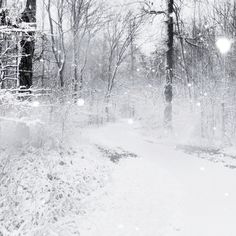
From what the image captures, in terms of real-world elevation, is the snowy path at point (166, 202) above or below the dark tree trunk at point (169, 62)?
below

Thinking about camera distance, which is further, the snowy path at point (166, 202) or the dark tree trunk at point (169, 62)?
the dark tree trunk at point (169, 62)

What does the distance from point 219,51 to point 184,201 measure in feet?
51.9

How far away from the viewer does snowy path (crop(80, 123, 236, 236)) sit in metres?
6.14

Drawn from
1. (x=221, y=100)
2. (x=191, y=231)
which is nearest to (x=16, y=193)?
(x=191, y=231)

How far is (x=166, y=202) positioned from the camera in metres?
7.44

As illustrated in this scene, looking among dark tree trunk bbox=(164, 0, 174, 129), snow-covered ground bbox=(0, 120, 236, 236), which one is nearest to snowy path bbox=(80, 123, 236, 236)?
snow-covered ground bbox=(0, 120, 236, 236)

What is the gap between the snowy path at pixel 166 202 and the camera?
A: 614 centimetres

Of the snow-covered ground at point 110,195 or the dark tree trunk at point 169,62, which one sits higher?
the dark tree trunk at point 169,62

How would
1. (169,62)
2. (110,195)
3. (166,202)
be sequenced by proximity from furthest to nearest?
(169,62)
(110,195)
(166,202)

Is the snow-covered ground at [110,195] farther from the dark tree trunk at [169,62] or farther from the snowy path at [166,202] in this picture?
the dark tree trunk at [169,62]

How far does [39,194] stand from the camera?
7297 mm

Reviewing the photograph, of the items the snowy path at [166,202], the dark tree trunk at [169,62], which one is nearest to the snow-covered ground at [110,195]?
the snowy path at [166,202]

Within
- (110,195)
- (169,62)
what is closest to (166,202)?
(110,195)

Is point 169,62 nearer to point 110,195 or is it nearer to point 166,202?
point 110,195
